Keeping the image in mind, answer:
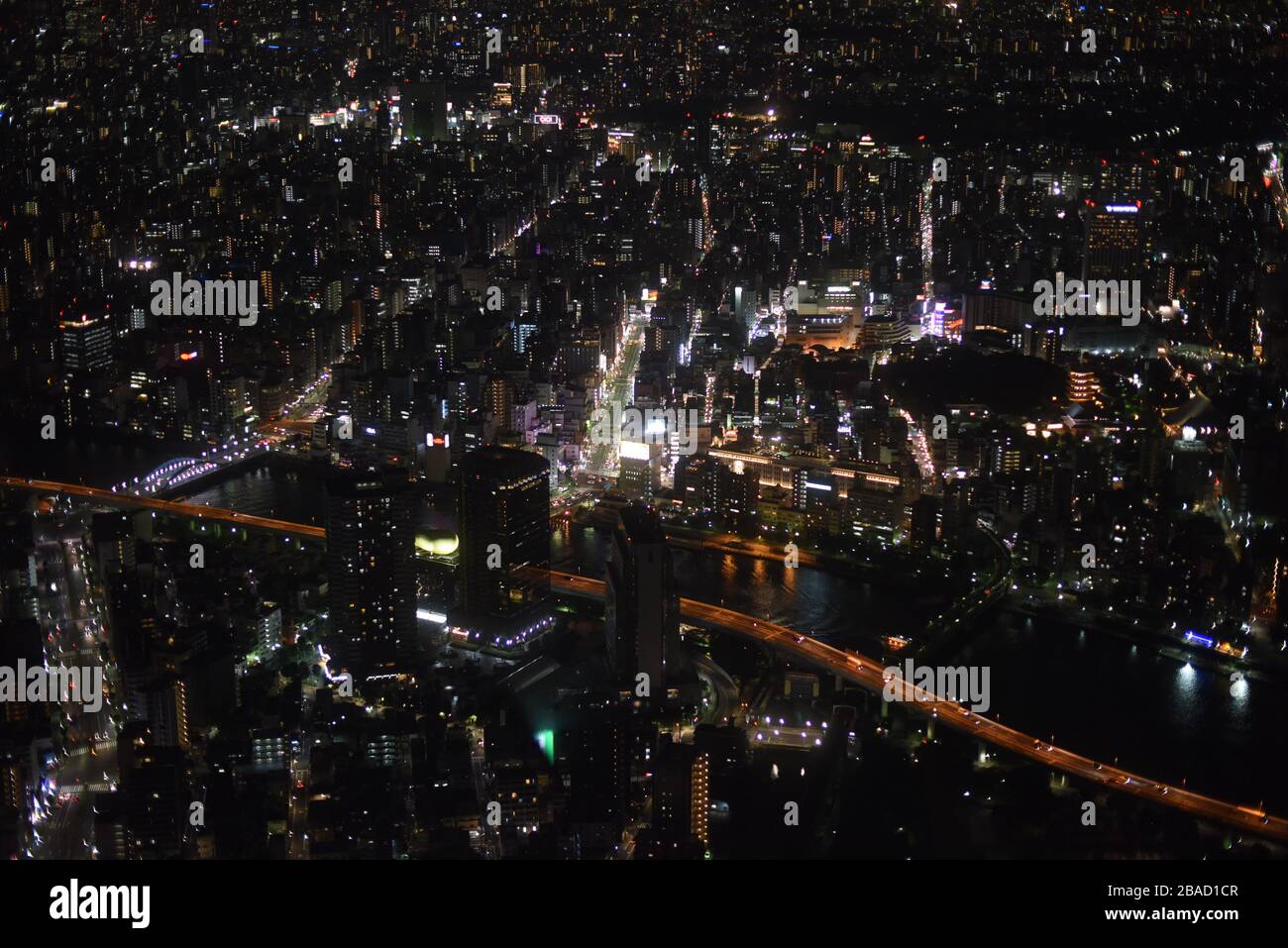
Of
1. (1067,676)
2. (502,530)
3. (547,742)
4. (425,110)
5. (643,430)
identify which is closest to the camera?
(547,742)

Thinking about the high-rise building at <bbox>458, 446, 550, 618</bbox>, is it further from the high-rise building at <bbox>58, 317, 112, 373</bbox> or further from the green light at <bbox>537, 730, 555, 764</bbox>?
the high-rise building at <bbox>58, 317, 112, 373</bbox>

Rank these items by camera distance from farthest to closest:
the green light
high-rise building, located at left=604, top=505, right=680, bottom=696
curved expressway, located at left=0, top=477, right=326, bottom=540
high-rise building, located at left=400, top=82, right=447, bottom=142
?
high-rise building, located at left=400, top=82, right=447, bottom=142 → curved expressway, located at left=0, top=477, right=326, bottom=540 → high-rise building, located at left=604, top=505, right=680, bottom=696 → the green light

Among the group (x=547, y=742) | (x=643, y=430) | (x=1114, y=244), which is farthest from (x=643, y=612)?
(x=1114, y=244)

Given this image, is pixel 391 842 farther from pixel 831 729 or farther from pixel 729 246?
pixel 729 246

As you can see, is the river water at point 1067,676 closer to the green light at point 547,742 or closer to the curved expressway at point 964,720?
the curved expressway at point 964,720

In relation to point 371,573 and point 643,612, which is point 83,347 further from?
point 643,612

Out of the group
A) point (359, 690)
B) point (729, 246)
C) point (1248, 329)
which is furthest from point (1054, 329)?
point (359, 690)

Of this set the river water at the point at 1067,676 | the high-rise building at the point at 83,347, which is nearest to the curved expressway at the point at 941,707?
the river water at the point at 1067,676

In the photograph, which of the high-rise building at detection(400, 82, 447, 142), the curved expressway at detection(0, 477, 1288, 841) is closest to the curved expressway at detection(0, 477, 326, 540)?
the curved expressway at detection(0, 477, 1288, 841)
